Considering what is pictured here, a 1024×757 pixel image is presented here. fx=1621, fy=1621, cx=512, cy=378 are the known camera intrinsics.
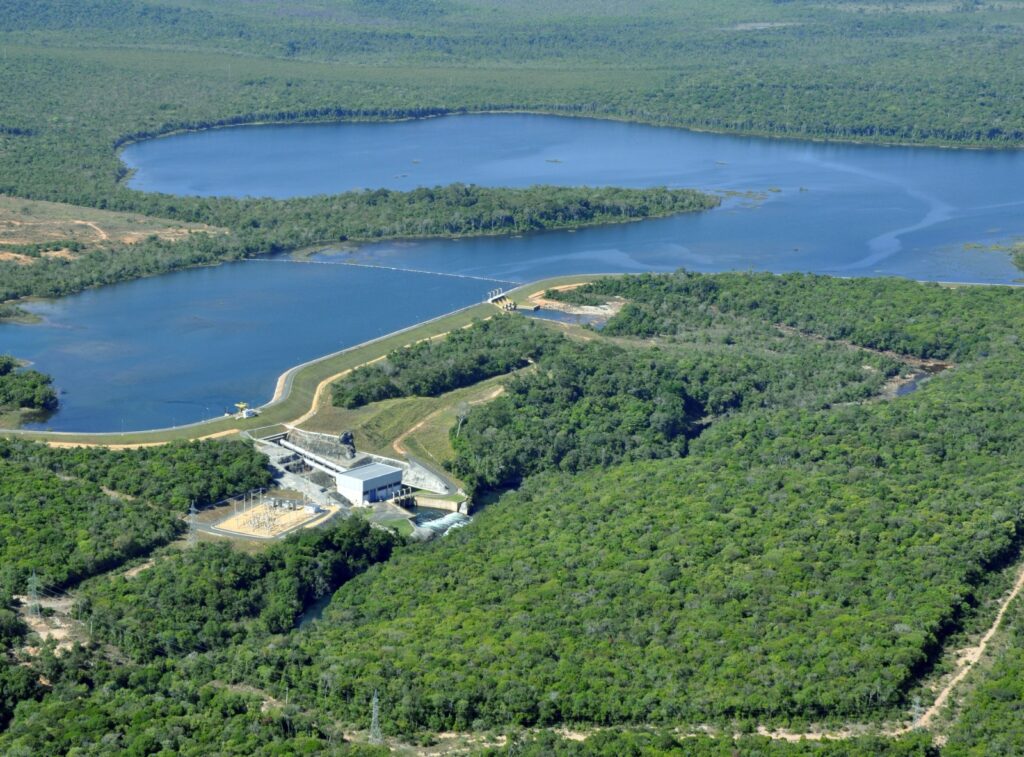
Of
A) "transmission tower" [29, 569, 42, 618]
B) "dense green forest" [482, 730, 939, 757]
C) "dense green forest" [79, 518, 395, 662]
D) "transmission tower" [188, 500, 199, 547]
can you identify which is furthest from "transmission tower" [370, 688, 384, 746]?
"transmission tower" [188, 500, 199, 547]

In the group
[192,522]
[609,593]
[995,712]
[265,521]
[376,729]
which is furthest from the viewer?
[265,521]

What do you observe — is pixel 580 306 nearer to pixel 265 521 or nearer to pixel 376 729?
pixel 265 521

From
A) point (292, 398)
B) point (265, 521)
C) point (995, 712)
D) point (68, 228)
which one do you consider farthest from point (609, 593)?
point (68, 228)

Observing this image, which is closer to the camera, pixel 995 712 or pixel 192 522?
pixel 995 712

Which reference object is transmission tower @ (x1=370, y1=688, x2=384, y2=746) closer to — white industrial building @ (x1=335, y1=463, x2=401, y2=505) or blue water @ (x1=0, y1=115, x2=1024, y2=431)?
white industrial building @ (x1=335, y1=463, x2=401, y2=505)

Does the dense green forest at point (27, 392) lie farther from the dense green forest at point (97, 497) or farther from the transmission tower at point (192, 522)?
the transmission tower at point (192, 522)

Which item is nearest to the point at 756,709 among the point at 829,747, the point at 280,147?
the point at 829,747
